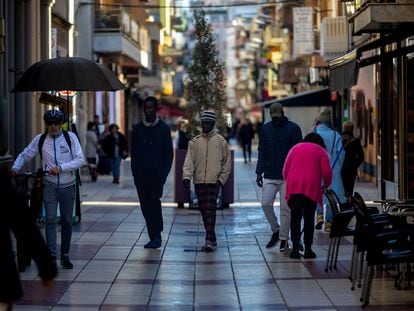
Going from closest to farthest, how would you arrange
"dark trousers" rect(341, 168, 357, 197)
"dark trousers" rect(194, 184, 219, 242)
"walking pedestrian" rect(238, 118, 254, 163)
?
"dark trousers" rect(194, 184, 219, 242) → "dark trousers" rect(341, 168, 357, 197) → "walking pedestrian" rect(238, 118, 254, 163)

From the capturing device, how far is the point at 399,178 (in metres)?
17.4

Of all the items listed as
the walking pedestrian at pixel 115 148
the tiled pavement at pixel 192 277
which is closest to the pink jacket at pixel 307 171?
the tiled pavement at pixel 192 277

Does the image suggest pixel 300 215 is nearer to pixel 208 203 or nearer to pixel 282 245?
pixel 282 245

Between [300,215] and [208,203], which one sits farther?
[208,203]

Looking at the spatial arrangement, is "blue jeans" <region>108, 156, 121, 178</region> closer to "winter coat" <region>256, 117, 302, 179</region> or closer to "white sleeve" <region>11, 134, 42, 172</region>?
"winter coat" <region>256, 117, 302, 179</region>

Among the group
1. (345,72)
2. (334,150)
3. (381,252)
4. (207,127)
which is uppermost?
(345,72)

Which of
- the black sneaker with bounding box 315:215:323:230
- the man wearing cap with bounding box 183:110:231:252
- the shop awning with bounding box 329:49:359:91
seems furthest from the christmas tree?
the man wearing cap with bounding box 183:110:231:252

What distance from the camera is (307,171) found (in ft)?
43.8

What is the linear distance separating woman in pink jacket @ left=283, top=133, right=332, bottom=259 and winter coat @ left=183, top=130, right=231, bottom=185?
1307 mm

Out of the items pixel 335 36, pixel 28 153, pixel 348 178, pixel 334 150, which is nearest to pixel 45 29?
pixel 348 178

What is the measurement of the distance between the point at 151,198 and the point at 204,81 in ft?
26.6

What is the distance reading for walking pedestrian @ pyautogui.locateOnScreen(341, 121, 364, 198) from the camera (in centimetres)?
1864

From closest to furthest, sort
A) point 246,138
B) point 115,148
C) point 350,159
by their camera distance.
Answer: point 350,159 → point 115,148 → point 246,138

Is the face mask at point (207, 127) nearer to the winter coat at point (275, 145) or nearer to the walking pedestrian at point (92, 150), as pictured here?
the winter coat at point (275, 145)
